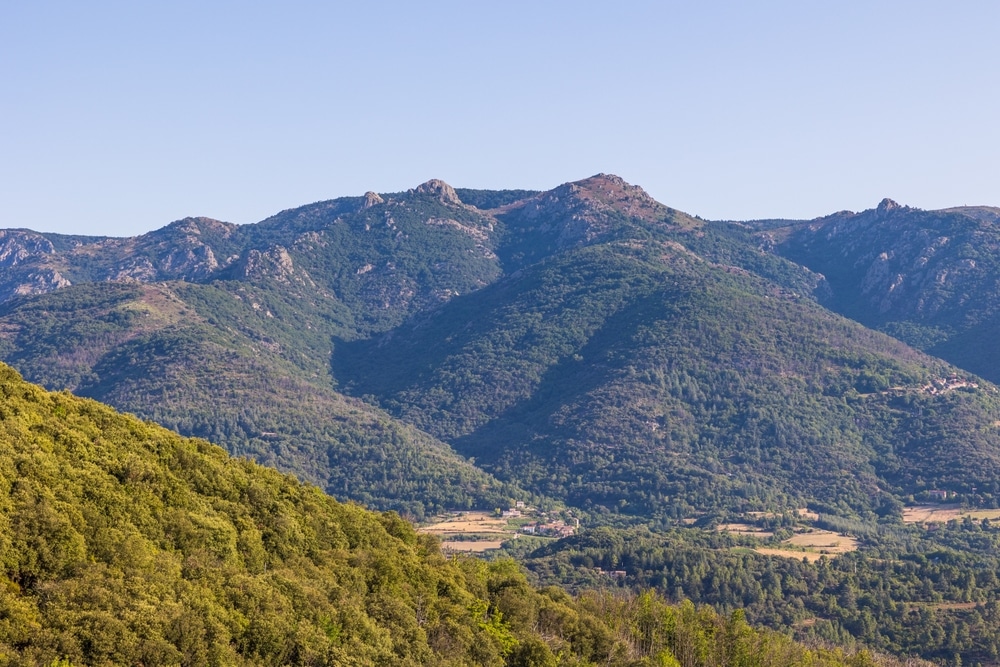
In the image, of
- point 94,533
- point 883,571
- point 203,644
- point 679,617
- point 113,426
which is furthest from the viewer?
point 883,571

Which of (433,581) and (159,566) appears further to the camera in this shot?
(433,581)

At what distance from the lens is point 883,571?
561 ft

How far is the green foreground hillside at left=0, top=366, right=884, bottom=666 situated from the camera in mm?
55531

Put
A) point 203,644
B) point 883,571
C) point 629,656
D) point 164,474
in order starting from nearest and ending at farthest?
point 203,644 → point 164,474 → point 629,656 → point 883,571

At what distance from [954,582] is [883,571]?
12.4m

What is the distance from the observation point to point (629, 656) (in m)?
91.7

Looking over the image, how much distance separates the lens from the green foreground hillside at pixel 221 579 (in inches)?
2186

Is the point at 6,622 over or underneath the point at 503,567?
over

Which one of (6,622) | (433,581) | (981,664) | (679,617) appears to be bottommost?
(981,664)

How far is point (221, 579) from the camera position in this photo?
211 feet

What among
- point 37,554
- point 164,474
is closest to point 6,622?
point 37,554

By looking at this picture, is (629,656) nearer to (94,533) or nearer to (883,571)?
(94,533)

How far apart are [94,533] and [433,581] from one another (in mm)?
29411

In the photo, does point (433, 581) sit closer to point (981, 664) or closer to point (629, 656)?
point (629, 656)
